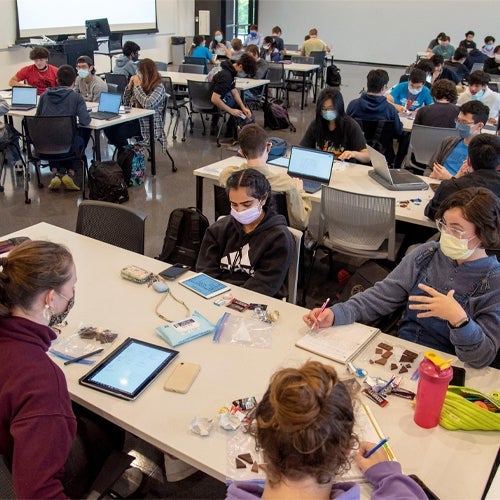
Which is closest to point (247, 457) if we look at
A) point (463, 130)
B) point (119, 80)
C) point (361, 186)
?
point (361, 186)

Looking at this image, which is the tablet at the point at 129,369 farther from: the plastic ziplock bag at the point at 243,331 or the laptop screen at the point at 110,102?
the laptop screen at the point at 110,102

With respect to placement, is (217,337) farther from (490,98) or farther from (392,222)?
(490,98)

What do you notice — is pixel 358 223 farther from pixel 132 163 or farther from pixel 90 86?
pixel 90 86

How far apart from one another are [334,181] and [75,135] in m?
2.57

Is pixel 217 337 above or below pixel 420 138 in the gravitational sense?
below

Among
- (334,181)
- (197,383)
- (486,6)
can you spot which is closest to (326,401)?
(197,383)

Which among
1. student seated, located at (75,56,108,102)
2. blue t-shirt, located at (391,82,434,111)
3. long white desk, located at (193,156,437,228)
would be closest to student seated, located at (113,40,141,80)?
student seated, located at (75,56,108,102)

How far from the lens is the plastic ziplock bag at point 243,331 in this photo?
191 cm

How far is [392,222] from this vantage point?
314 centimetres

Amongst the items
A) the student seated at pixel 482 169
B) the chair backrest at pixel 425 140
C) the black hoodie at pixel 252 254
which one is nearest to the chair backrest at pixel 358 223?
the student seated at pixel 482 169

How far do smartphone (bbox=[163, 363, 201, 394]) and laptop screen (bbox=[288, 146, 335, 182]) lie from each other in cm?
225

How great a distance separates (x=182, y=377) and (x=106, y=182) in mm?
3518

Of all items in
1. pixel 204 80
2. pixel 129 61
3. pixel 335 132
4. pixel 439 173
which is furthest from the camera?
pixel 204 80

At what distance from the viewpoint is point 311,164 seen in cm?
373
